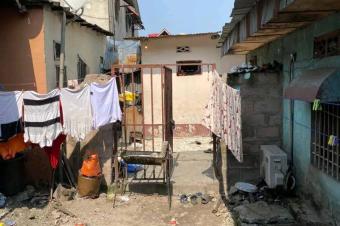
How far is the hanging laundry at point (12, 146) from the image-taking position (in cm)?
780

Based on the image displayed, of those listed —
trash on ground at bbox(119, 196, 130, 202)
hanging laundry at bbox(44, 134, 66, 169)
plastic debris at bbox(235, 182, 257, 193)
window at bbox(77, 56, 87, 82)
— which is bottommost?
trash on ground at bbox(119, 196, 130, 202)

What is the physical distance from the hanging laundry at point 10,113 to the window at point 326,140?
5466 mm

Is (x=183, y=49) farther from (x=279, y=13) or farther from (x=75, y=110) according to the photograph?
(x=279, y=13)

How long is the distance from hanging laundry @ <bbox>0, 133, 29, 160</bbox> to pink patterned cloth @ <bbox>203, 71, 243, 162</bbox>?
3.87 m

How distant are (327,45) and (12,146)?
238 inches

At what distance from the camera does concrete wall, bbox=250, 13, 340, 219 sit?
575 centimetres

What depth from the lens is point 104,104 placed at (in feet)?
25.9

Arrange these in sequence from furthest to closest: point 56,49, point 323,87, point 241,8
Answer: point 56,49
point 241,8
point 323,87

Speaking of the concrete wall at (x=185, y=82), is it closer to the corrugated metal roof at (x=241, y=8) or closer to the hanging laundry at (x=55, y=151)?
the corrugated metal roof at (x=241, y=8)

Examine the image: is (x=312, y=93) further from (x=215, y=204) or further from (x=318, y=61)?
(x=215, y=204)

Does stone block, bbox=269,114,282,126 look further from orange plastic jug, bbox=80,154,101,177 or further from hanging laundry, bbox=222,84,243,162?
orange plastic jug, bbox=80,154,101,177

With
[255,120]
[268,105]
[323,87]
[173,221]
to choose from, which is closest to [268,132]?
[255,120]

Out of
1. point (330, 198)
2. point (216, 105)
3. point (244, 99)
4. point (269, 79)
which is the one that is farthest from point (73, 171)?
point (330, 198)

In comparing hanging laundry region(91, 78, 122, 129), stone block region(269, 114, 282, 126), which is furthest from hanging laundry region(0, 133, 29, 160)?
stone block region(269, 114, 282, 126)
